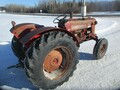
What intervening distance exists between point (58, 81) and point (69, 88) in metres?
0.29

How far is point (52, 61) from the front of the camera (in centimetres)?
449

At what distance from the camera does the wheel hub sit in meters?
4.43

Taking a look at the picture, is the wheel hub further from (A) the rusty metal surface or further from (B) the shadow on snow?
(A) the rusty metal surface

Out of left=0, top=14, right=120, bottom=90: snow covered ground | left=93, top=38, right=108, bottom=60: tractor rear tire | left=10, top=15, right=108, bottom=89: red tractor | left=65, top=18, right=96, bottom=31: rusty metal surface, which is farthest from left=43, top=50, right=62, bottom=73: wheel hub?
left=93, top=38, right=108, bottom=60: tractor rear tire

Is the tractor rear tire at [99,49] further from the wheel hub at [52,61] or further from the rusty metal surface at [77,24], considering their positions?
the wheel hub at [52,61]

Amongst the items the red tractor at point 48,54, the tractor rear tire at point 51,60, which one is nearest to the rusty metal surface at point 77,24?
the red tractor at point 48,54

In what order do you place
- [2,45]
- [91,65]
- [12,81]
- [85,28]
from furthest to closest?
[2,45]
[85,28]
[91,65]
[12,81]

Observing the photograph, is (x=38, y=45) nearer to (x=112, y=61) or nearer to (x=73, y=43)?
(x=73, y=43)

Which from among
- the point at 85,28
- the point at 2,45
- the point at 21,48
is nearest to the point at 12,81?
the point at 21,48

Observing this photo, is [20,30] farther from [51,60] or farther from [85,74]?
[85,74]

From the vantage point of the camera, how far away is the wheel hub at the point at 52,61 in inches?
174

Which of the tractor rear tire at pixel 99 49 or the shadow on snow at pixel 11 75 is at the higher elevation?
the tractor rear tire at pixel 99 49

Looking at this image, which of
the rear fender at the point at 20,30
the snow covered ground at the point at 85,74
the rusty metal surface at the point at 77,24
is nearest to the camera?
the snow covered ground at the point at 85,74

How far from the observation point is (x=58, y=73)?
15.3ft
